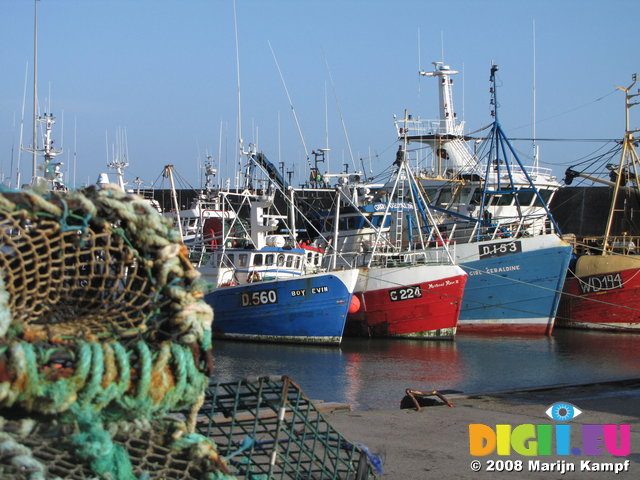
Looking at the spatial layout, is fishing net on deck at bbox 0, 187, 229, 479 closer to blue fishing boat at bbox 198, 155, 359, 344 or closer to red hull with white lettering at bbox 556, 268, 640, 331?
blue fishing boat at bbox 198, 155, 359, 344

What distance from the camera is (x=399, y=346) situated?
2208 cm

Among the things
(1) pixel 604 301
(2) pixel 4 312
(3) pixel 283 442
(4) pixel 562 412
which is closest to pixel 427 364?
(1) pixel 604 301

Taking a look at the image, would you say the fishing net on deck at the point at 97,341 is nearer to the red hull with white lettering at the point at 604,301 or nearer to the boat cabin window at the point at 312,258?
the boat cabin window at the point at 312,258

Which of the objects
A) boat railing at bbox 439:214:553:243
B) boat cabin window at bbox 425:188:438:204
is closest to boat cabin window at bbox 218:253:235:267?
boat railing at bbox 439:214:553:243

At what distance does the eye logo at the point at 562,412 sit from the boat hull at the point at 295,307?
12972mm

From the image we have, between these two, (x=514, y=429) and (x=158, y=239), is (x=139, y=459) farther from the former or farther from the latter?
(x=514, y=429)

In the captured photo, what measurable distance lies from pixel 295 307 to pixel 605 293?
10384 millimetres

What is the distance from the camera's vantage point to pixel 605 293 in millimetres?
25547

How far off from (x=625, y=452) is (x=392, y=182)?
25.2 m

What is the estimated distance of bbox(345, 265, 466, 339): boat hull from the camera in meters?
22.6

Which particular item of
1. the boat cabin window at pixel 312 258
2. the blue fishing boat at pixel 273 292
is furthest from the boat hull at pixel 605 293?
the blue fishing boat at pixel 273 292

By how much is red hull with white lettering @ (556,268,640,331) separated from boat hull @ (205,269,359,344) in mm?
7549

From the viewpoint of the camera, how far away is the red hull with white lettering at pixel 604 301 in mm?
24969

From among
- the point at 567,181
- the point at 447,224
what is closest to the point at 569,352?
the point at 447,224
